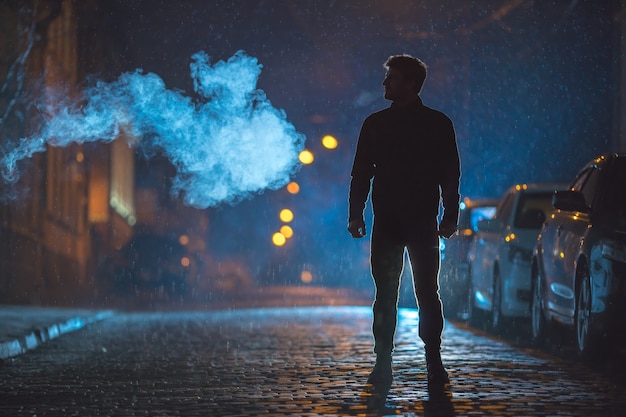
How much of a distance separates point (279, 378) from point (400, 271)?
1.32 metres

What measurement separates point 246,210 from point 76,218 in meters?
10.4

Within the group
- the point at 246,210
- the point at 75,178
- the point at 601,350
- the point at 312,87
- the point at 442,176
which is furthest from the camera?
the point at 246,210

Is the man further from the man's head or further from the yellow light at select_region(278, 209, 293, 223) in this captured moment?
the yellow light at select_region(278, 209, 293, 223)

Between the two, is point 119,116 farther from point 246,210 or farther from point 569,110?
point 246,210

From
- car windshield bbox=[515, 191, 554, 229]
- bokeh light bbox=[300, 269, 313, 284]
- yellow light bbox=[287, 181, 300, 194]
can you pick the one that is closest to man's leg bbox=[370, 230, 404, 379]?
car windshield bbox=[515, 191, 554, 229]

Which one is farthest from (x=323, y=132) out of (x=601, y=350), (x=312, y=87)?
(x=601, y=350)

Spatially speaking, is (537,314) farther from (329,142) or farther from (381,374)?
(329,142)

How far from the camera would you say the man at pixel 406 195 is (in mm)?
9141

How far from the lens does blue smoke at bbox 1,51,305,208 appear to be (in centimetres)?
1789

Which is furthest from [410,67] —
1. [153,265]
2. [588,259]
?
[153,265]

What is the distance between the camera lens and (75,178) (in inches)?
1549

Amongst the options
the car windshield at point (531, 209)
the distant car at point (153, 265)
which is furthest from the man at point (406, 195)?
the distant car at point (153, 265)

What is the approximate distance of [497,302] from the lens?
1631cm

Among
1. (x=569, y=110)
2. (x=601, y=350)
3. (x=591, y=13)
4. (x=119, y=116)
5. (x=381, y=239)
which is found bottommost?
(x=601, y=350)
